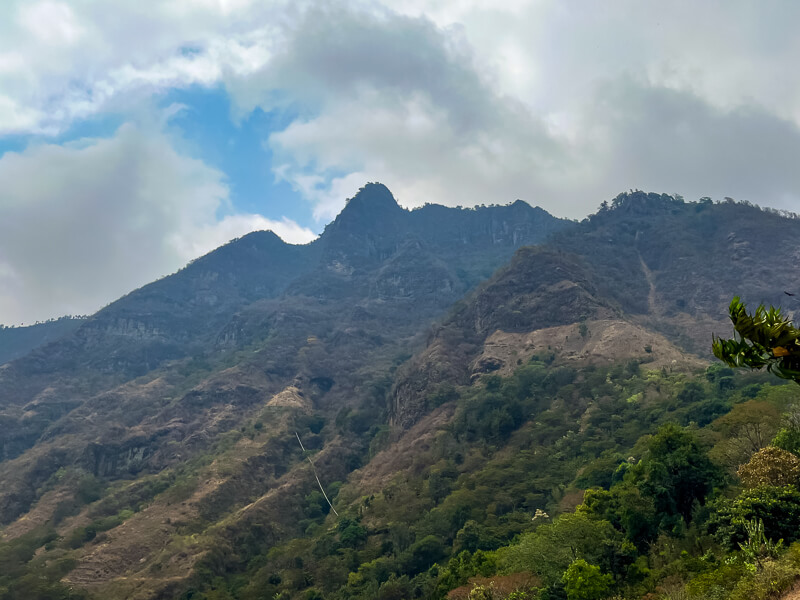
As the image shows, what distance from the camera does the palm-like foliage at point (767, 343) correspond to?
10.6 m

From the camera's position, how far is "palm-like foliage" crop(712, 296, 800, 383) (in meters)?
10.6

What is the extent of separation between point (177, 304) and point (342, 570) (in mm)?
160937

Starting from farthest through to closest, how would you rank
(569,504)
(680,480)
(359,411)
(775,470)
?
(359,411)
(569,504)
(680,480)
(775,470)

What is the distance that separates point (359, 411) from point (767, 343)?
10196 cm

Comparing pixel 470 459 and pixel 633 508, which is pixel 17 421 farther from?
pixel 633 508

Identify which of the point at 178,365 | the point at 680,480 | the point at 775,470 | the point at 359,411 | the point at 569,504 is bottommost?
the point at 569,504

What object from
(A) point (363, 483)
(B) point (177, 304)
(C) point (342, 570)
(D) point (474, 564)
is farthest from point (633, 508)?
(B) point (177, 304)

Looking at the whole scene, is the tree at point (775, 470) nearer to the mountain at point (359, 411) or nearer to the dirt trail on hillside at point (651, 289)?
the mountain at point (359, 411)

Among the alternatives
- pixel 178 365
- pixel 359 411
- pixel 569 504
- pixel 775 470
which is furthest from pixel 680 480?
pixel 178 365

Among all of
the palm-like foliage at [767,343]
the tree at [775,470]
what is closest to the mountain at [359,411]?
the tree at [775,470]

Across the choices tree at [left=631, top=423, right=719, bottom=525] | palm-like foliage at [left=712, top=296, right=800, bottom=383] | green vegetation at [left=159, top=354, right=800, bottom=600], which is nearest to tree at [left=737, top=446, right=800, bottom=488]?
green vegetation at [left=159, top=354, right=800, bottom=600]

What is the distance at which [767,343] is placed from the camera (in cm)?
1076

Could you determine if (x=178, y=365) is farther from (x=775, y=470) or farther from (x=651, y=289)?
(x=775, y=470)

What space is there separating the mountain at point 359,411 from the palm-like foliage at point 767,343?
36.0 m
